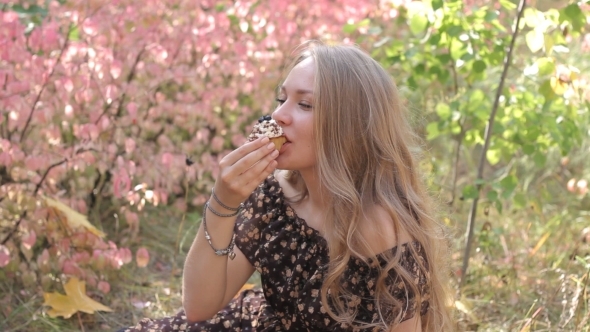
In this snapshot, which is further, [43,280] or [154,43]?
[154,43]

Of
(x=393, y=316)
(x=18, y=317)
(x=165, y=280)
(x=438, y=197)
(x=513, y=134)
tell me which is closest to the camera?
(x=393, y=316)

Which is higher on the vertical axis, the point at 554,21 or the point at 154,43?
the point at 554,21

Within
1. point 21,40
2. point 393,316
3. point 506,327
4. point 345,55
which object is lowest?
point 506,327

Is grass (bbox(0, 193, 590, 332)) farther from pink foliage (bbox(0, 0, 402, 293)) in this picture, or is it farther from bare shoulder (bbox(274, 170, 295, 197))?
bare shoulder (bbox(274, 170, 295, 197))

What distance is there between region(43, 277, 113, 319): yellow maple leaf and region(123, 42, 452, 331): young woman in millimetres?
703

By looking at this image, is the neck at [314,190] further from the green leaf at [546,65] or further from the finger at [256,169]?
the green leaf at [546,65]

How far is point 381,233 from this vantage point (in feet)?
6.51

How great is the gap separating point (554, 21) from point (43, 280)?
2.06 metres

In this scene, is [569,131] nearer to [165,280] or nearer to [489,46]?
[489,46]

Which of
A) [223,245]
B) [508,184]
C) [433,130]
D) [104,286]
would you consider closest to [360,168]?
[223,245]

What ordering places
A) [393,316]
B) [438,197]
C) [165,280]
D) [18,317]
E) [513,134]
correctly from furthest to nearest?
[165,280] → [513,134] → [18,317] → [438,197] → [393,316]

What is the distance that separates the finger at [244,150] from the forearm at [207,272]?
0.15 meters

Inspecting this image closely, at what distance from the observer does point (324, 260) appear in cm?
209

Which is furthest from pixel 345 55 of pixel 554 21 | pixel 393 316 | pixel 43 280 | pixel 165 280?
pixel 165 280
